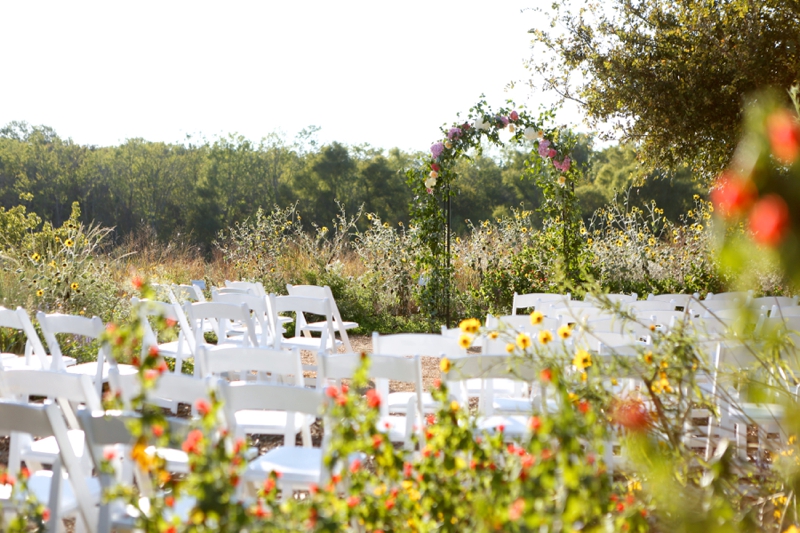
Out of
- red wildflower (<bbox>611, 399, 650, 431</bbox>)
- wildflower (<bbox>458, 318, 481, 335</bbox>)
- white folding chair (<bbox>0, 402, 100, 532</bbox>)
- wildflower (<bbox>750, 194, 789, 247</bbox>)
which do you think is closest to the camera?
wildflower (<bbox>750, 194, 789, 247</bbox>)

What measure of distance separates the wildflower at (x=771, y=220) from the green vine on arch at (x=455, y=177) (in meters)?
7.65

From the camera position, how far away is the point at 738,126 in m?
7.91

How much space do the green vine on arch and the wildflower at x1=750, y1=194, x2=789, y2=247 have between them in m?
7.65

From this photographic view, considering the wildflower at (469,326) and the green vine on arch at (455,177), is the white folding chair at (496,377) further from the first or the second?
the green vine on arch at (455,177)

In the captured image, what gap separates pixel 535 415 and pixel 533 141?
23.6 feet

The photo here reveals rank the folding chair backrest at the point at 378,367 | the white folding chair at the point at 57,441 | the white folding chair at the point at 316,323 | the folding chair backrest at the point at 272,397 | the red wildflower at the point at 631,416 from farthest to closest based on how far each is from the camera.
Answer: the white folding chair at the point at 316,323 → the folding chair backrest at the point at 378,367 → the folding chair backrest at the point at 272,397 → the white folding chair at the point at 57,441 → the red wildflower at the point at 631,416

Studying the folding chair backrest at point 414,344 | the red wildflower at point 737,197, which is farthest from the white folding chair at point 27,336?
the red wildflower at point 737,197

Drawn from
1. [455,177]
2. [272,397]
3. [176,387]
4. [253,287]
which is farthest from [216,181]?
[272,397]

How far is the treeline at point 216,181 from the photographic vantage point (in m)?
29.0

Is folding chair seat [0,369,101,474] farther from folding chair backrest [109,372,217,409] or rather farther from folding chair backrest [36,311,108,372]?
folding chair backrest [36,311,108,372]

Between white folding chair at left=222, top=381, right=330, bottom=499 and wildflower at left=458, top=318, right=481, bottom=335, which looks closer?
white folding chair at left=222, top=381, right=330, bottom=499

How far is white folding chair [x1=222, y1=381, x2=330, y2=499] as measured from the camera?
7.47 feet

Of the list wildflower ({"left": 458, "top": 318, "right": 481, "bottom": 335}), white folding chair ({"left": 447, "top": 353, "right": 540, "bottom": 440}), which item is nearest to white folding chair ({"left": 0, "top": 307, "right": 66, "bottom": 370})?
white folding chair ({"left": 447, "top": 353, "right": 540, "bottom": 440})

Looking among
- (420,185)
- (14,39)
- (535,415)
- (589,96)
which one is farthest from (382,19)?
(14,39)
